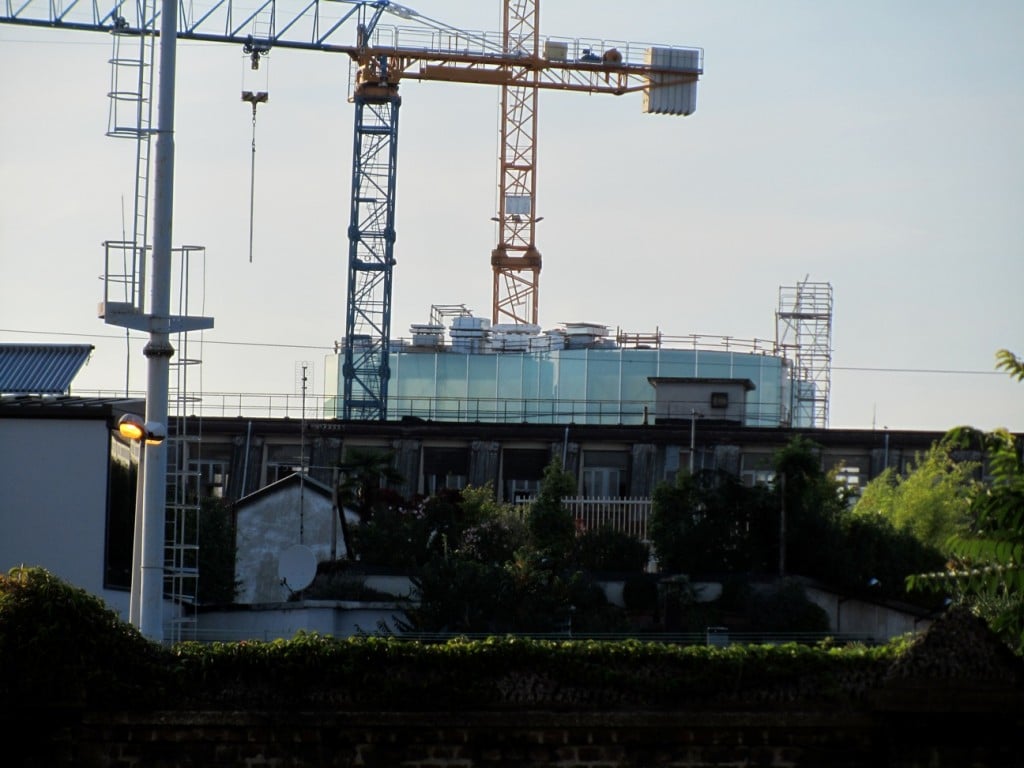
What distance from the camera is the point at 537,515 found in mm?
45062

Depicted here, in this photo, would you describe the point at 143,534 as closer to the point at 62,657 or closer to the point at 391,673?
the point at 62,657

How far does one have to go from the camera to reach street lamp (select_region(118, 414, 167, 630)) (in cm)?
1594

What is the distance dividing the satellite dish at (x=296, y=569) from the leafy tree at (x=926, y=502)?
19.4 m

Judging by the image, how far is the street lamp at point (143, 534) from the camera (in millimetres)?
15938

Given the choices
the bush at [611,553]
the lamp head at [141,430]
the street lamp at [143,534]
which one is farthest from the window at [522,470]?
the lamp head at [141,430]

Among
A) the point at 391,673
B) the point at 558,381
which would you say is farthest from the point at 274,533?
the point at 558,381

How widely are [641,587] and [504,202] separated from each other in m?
53.6

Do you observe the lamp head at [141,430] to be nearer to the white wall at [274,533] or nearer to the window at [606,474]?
the white wall at [274,533]

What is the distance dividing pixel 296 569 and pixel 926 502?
2501 cm

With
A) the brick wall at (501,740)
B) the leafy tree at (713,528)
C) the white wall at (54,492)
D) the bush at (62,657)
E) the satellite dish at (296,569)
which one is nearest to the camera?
the brick wall at (501,740)

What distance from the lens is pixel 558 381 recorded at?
80.2 m

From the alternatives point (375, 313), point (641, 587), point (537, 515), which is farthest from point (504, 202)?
point (641, 587)

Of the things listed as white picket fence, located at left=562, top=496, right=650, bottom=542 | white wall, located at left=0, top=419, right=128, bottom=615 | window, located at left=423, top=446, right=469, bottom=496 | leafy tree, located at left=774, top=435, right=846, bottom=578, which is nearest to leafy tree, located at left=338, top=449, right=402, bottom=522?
white picket fence, located at left=562, top=496, right=650, bottom=542

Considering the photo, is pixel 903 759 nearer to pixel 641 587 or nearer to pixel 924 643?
pixel 924 643
